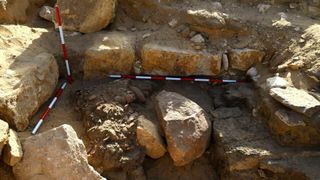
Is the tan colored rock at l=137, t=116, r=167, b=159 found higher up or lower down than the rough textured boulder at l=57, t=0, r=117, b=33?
lower down

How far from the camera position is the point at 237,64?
524 cm

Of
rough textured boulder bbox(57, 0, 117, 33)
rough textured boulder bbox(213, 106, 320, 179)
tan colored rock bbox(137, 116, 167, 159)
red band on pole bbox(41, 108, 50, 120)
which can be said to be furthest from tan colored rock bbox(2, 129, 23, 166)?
rough textured boulder bbox(213, 106, 320, 179)

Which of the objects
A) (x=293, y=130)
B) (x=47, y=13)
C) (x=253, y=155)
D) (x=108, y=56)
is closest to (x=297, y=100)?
(x=293, y=130)

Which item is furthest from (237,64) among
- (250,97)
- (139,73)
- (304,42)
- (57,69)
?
(57,69)

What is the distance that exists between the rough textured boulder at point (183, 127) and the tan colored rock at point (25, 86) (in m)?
1.29

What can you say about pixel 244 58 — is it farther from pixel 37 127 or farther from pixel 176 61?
pixel 37 127

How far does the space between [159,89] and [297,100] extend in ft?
5.41

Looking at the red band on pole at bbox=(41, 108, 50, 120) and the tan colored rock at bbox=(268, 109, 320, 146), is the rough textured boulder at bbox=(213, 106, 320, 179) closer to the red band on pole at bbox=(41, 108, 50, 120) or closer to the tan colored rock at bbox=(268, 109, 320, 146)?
the tan colored rock at bbox=(268, 109, 320, 146)

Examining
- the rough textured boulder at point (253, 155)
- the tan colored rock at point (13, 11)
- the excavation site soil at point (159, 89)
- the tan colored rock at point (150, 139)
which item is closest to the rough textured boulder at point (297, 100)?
the excavation site soil at point (159, 89)

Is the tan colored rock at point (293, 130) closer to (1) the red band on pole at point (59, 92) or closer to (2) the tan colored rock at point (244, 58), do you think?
(2) the tan colored rock at point (244, 58)

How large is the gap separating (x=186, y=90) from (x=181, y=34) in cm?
73

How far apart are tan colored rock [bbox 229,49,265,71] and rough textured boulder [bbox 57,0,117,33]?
1648 mm

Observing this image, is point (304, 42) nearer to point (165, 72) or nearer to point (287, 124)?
point (287, 124)

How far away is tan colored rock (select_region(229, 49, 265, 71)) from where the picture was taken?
17.0ft
